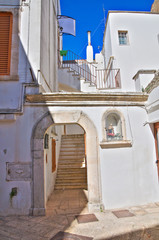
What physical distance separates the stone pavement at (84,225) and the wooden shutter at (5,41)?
4.25m

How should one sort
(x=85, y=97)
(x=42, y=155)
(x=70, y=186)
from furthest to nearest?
(x=70, y=186) < (x=85, y=97) < (x=42, y=155)

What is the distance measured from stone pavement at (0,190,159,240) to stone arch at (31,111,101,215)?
15.5 inches

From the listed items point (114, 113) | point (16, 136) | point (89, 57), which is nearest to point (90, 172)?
point (114, 113)

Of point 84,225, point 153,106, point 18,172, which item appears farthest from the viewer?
point 153,106

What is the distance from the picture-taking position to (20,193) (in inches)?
178

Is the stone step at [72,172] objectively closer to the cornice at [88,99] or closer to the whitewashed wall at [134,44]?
the cornice at [88,99]

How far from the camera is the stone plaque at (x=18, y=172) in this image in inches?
181

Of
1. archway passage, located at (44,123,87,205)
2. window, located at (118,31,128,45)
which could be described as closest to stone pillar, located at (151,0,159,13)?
window, located at (118,31,128,45)

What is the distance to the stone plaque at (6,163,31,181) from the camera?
460 cm

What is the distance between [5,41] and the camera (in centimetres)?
523

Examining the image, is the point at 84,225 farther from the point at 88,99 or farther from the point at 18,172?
the point at 88,99

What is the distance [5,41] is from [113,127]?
14.9ft

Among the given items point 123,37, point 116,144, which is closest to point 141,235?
point 116,144

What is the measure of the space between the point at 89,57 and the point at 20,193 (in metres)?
14.4
